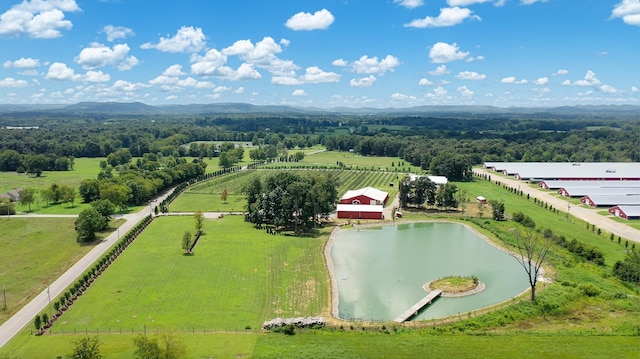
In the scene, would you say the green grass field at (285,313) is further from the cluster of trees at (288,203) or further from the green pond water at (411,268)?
the cluster of trees at (288,203)

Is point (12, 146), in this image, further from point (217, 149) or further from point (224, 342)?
point (224, 342)

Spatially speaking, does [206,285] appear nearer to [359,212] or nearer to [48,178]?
[359,212]

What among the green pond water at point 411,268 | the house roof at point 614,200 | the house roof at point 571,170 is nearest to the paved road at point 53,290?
the green pond water at point 411,268

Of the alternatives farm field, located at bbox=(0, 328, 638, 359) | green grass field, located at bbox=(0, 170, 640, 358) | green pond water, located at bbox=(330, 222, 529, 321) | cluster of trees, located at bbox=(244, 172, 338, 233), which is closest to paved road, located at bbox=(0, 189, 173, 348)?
green grass field, located at bbox=(0, 170, 640, 358)

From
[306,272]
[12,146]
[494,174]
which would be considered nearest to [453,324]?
[306,272]

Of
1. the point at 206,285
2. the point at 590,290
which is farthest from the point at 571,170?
the point at 206,285

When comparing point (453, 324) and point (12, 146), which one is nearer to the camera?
point (453, 324)
